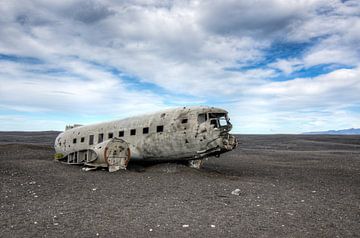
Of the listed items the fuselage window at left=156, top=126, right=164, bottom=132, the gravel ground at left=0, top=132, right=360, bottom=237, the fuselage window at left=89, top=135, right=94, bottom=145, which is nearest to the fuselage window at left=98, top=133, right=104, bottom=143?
the fuselage window at left=89, top=135, right=94, bottom=145

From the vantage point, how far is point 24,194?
12320 mm

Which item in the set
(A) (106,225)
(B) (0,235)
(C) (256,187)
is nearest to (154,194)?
(A) (106,225)

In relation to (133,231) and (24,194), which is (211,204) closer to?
(133,231)

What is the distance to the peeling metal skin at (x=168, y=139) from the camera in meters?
17.4

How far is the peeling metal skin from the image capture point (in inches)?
684

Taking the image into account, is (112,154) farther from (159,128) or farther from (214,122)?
(214,122)

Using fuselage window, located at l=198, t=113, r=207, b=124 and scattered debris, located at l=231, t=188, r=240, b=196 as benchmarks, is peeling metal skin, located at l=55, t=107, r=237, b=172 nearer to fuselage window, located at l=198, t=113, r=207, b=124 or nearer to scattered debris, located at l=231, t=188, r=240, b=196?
fuselage window, located at l=198, t=113, r=207, b=124

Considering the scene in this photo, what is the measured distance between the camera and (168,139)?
18172 millimetres

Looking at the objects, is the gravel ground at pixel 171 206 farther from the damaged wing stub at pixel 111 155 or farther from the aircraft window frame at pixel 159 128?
the aircraft window frame at pixel 159 128

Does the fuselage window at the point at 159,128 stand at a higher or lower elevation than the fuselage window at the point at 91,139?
higher

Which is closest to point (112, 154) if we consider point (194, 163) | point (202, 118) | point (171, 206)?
point (194, 163)

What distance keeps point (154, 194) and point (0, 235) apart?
6.26 metres

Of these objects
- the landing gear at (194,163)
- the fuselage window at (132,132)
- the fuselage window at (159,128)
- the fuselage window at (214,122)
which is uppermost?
the fuselage window at (214,122)

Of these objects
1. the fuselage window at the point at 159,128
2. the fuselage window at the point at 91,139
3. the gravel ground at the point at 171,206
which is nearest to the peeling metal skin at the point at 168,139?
the fuselage window at the point at 159,128
